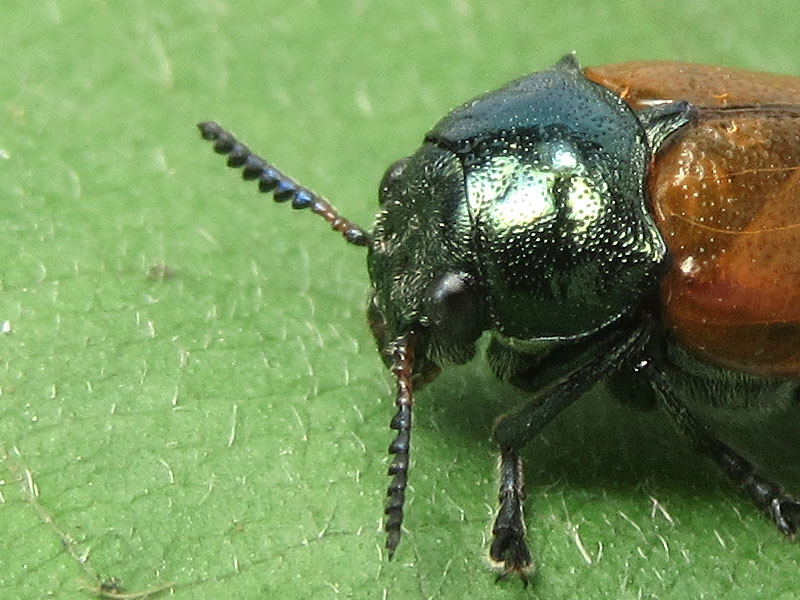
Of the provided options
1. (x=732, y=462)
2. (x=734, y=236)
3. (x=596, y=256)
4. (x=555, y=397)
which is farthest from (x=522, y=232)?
(x=732, y=462)

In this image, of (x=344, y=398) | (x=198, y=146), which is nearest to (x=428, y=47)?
(x=198, y=146)

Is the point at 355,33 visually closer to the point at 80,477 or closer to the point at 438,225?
the point at 438,225

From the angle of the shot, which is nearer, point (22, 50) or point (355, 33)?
point (22, 50)

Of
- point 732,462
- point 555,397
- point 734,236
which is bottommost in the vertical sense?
point 732,462

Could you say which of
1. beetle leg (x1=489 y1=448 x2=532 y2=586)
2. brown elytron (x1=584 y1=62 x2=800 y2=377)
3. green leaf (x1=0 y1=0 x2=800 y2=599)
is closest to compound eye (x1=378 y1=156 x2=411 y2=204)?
green leaf (x1=0 y1=0 x2=800 y2=599)

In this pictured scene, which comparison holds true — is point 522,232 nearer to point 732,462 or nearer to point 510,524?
point 510,524

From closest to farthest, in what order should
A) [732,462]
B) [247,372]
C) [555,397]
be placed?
[555,397], [732,462], [247,372]

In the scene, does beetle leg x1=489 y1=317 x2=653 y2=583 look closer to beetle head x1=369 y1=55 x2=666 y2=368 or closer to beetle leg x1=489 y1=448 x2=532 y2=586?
beetle leg x1=489 y1=448 x2=532 y2=586
